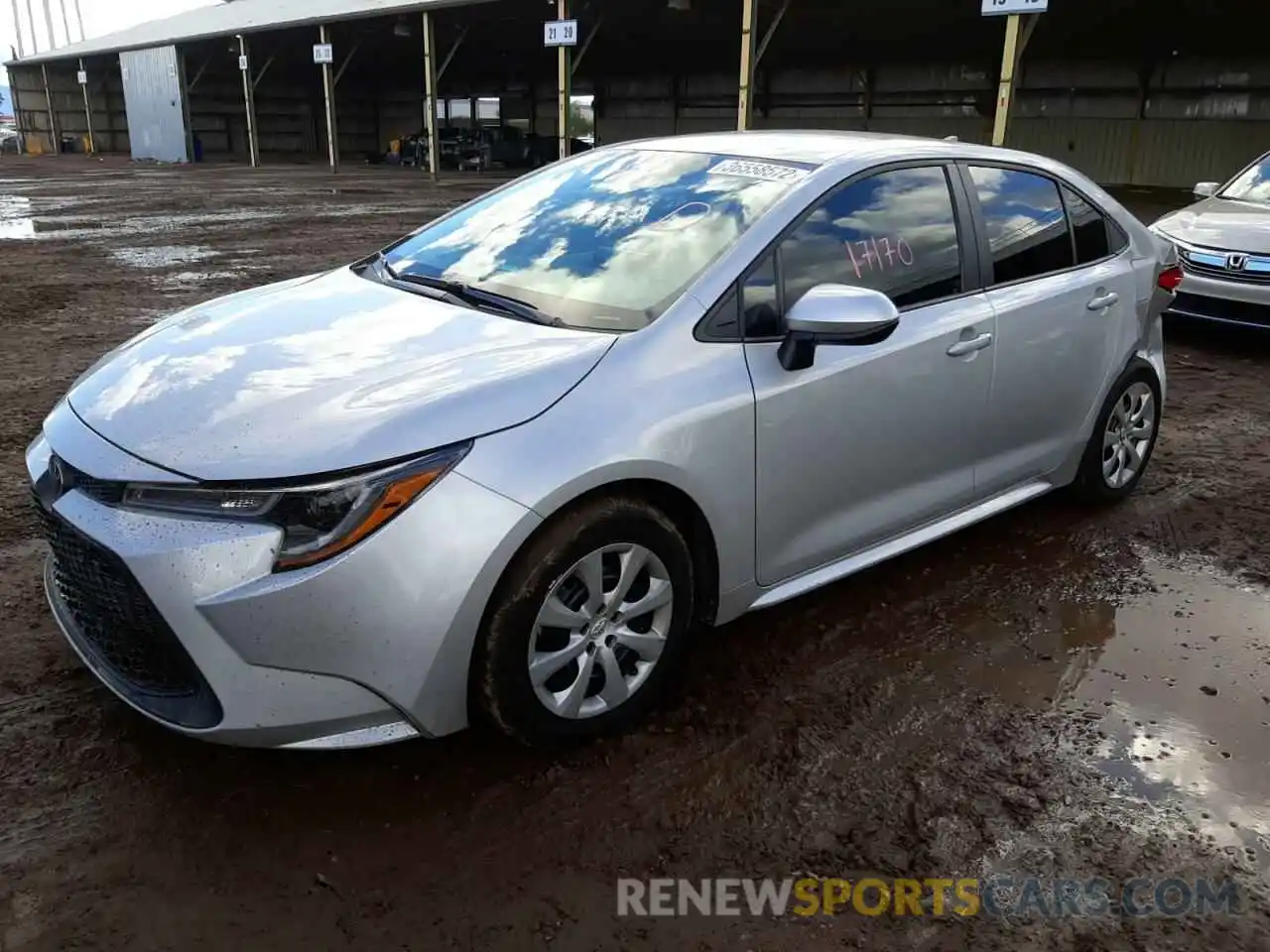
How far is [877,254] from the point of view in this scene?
3.27 meters

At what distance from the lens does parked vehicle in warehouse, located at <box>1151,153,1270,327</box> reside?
23.7 feet

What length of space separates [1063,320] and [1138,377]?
2.46 feet

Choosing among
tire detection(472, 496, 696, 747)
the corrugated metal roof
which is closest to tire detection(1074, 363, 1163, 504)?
tire detection(472, 496, 696, 747)

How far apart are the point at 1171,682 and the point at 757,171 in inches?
83.8

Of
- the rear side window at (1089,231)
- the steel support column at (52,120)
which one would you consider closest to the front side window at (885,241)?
the rear side window at (1089,231)

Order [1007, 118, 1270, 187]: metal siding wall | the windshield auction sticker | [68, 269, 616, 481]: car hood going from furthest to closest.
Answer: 1. [1007, 118, 1270, 187]: metal siding wall
2. the windshield auction sticker
3. [68, 269, 616, 481]: car hood

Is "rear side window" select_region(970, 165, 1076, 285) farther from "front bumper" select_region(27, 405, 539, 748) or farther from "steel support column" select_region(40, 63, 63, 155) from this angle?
"steel support column" select_region(40, 63, 63, 155)

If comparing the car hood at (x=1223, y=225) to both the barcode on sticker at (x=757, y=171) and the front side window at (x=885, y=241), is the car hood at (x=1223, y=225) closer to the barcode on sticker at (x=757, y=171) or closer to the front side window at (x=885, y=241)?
the front side window at (x=885, y=241)

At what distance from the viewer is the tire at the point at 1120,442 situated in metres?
4.26

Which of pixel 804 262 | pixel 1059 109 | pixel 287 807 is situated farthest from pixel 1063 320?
pixel 1059 109

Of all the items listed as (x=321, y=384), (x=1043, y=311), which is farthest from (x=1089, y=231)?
(x=321, y=384)

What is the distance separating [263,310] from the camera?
314 cm

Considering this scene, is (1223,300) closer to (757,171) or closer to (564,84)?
(757,171)

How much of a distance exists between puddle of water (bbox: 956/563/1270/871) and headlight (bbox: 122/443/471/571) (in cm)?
196
